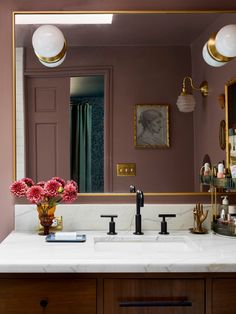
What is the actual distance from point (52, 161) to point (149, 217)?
611 millimetres

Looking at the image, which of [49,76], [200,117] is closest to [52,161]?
[49,76]

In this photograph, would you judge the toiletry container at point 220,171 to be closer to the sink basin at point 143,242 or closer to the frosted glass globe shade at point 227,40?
the sink basin at point 143,242

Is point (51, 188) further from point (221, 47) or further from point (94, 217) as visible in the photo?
point (221, 47)

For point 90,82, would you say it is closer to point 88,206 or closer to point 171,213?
point 88,206

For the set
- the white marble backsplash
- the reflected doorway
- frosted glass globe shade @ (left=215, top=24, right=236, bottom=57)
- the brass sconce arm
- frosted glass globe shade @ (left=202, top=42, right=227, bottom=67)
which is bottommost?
the white marble backsplash

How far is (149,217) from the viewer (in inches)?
81.4

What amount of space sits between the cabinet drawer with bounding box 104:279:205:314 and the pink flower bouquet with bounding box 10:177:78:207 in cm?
60

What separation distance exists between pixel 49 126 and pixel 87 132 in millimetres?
213

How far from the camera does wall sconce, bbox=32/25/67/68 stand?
2.02 metres

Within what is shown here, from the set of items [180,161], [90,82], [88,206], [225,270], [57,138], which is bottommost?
[225,270]

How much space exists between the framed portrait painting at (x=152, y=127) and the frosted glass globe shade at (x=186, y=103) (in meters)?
0.07

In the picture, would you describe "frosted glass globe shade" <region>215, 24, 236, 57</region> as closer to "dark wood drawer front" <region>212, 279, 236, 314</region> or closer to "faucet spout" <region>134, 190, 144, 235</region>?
"faucet spout" <region>134, 190, 144, 235</region>

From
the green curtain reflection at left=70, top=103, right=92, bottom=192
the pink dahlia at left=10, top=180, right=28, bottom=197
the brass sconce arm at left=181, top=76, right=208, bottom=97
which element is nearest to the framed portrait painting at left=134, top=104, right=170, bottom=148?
the brass sconce arm at left=181, top=76, right=208, bottom=97

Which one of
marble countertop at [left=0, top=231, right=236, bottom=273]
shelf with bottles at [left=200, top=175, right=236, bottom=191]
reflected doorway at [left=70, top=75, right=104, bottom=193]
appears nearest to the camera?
marble countertop at [left=0, top=231, right=236, bottom=273]
